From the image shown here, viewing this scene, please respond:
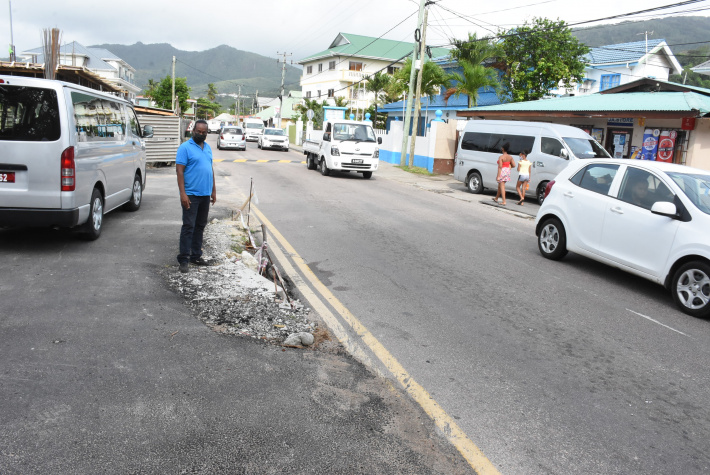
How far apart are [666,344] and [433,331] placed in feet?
7.36

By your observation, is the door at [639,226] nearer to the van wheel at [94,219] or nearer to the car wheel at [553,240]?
the car wheel at [553,240]

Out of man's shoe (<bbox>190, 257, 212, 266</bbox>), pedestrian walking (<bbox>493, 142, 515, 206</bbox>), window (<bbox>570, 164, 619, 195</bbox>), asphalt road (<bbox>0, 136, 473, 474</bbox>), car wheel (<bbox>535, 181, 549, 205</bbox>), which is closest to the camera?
asphalt road (<bbox>0, 136, 473, 474</bbox>)

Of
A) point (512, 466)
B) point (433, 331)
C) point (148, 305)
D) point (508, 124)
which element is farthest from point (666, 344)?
point (508, 124)

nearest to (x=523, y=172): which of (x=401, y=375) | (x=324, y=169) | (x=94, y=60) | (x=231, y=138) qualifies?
(x=324, y=169)

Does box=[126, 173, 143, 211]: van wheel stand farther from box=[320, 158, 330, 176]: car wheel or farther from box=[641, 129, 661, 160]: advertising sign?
box=[641, 129, 661, 160]: advertising sign

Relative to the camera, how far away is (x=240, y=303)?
572 cm

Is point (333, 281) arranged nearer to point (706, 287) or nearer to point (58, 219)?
point (58, 219)

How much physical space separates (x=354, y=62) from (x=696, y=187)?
202 feet

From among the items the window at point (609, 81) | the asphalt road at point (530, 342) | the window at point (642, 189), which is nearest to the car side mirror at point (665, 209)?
the window at point (642, 189)

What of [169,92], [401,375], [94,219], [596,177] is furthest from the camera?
[169,92]

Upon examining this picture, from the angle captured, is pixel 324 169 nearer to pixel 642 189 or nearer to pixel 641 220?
pixel 642 189

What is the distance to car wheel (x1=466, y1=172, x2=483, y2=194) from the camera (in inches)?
762

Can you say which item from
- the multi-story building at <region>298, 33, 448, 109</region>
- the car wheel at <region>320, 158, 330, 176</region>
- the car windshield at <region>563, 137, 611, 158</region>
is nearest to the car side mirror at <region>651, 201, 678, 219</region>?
the car windshield at <region>563, 137, 611, 158</region>

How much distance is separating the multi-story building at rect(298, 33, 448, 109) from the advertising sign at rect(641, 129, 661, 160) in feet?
148
